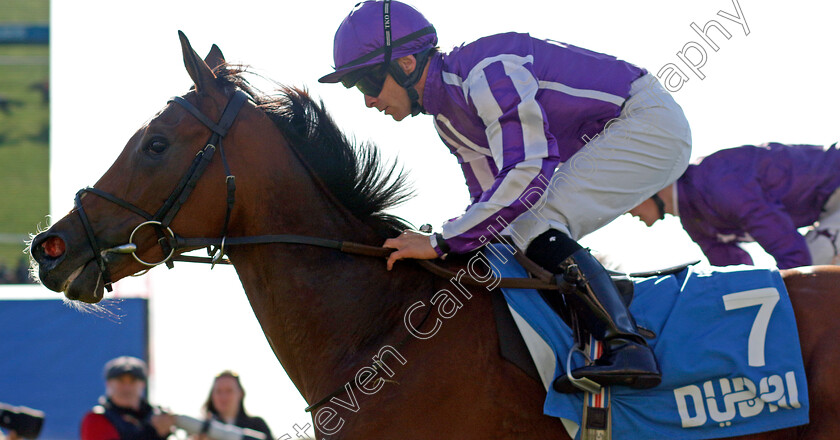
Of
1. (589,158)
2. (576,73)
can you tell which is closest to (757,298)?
(589,158)

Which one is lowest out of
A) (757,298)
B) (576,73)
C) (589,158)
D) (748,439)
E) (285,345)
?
(748,439)

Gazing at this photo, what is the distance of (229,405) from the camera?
586 cm

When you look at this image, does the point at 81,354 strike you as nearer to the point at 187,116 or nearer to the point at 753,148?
the point at 187,116

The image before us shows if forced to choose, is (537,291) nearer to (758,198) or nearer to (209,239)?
(209,239)

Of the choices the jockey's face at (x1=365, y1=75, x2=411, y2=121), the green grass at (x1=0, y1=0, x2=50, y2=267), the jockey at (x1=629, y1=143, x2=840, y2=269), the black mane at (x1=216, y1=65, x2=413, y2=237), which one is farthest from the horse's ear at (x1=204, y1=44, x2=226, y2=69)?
the green grass at (x1=0, y1=0, x2=50, y2=267)

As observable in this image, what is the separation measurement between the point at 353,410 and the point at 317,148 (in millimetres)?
1038

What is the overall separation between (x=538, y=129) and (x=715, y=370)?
40.0 inches

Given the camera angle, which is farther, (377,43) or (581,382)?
(377,43)

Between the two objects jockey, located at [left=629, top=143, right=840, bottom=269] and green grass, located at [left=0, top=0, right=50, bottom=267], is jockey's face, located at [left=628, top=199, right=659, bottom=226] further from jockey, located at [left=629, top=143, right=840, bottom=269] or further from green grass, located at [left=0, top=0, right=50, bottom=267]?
green grass, located at [left=0, top=0, right=50, bottom=267]

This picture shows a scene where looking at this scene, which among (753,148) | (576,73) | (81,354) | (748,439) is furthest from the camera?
(81,354)

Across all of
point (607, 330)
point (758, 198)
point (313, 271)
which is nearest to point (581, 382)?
A: point (607, 330)

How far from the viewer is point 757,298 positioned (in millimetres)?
2721

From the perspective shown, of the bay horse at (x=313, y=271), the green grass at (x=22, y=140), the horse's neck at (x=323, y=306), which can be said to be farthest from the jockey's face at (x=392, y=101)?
the green grass at (x=22, y=140)

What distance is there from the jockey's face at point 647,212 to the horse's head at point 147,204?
2.78 meters
